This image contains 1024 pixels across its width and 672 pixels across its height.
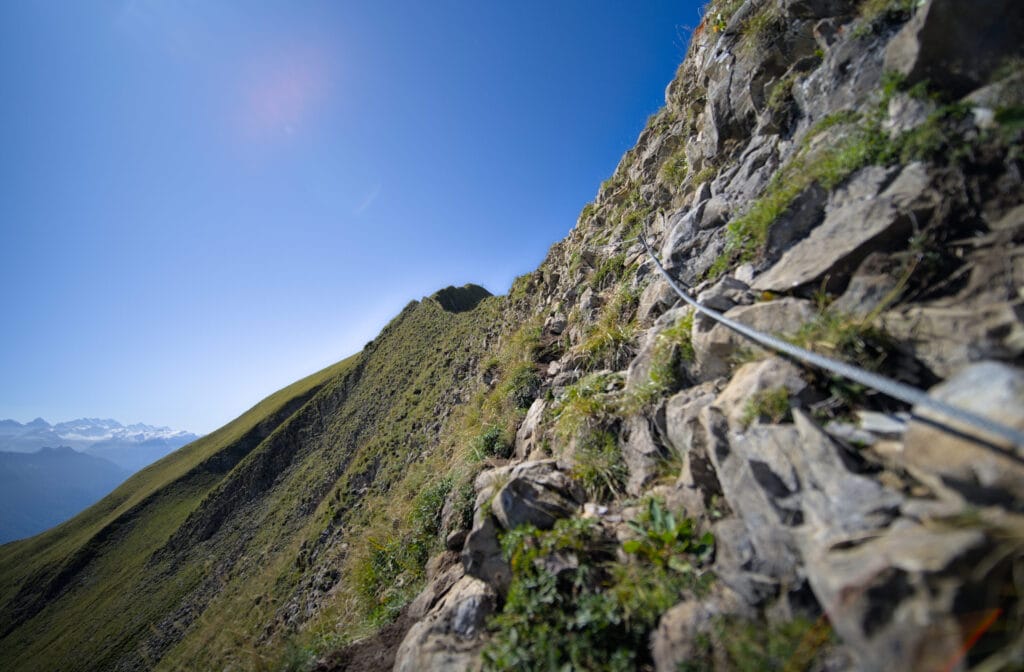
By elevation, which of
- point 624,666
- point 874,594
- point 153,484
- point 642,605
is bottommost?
point 153,484

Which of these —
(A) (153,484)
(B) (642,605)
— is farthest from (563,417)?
(A) (153,484)

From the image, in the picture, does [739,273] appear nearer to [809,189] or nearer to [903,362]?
[809,189]

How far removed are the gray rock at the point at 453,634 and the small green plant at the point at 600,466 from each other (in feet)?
5.45

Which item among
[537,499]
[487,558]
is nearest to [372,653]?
[487,558]

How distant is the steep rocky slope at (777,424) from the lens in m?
2.07

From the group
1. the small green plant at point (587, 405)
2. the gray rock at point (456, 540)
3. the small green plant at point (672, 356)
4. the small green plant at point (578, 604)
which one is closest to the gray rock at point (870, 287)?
the small green plant at point (672, 356)

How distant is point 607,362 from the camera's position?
6.55 meters

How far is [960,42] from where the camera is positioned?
3348mm

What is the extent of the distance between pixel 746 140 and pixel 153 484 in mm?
79374

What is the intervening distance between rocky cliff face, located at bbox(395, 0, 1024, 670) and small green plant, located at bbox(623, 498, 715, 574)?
21mm

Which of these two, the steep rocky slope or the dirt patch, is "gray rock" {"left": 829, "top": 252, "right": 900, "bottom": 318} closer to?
the steep rocky slope

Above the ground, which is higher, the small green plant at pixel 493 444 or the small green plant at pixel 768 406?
the small green plant at pixel 768 406

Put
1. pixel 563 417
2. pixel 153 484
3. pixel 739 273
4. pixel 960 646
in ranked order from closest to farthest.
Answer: pixel 960 646
pixel 739 273
pixel 563 417
pixel 153 484

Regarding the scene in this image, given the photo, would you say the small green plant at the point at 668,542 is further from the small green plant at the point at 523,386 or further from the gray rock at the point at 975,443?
the small green plant at the point at 523,386
